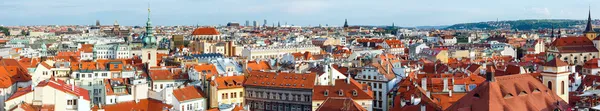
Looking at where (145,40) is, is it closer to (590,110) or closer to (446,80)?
(446,80)

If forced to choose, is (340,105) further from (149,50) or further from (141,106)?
(149,50)

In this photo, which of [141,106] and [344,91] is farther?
[344,91]

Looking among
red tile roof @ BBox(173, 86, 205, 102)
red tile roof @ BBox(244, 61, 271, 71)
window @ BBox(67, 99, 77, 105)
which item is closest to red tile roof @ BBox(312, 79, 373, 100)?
red tile roof @ BBox(173, 86, 205, 102)

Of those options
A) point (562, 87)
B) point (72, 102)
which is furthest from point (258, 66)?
point (562, 87)

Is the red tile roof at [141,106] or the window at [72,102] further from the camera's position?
the red tile roof at [141,106]

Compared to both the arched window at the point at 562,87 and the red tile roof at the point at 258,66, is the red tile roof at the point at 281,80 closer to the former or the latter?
the red tile roof at the point at 258,66

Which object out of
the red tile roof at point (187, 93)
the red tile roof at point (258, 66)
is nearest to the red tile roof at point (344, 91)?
the red tile roof at point (187, 93)
